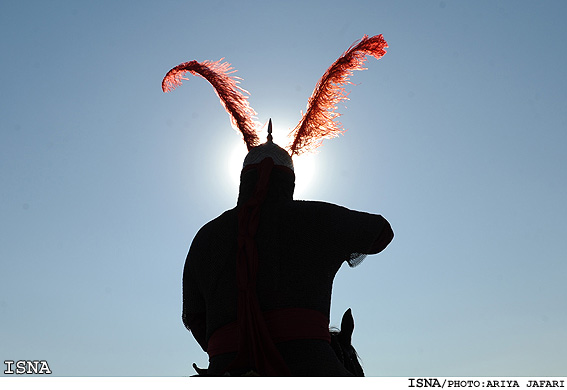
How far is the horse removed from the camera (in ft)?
16.5

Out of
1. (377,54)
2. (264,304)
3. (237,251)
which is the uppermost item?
(377,54)

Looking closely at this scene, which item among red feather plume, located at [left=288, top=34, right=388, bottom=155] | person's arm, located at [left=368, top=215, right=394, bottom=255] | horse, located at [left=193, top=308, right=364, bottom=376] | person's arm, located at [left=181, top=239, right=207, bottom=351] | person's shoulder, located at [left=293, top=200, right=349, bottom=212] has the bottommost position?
horse, located at [left=193, top=308, right=364, bottom=376]

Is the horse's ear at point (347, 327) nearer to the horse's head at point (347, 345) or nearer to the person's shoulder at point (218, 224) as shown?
the horse's head at point (347, 345)

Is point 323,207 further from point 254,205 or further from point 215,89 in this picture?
Result: point 215,89

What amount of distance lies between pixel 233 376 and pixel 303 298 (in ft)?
2.33

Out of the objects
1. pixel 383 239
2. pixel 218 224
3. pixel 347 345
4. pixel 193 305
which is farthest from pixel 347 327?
pixel 218 224

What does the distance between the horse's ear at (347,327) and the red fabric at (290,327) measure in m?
0.91

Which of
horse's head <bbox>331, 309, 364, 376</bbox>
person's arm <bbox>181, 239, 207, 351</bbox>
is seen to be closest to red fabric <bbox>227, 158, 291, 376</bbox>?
person's arm <bbox>181, 239, 207, 351</bbox>

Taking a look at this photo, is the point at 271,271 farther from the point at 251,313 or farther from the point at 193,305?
the point at 193,305

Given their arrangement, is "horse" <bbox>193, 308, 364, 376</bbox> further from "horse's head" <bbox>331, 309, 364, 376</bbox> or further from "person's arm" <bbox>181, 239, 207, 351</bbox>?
"person's arm" <bbox>181, 239, 207, 351</bbox>

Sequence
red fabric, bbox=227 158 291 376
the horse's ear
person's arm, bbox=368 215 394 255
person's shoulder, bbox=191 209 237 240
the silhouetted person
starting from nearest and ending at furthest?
red fabric, bbox=227 158 291 376, the silhouetted person, person's arm, bbox=368 215 394 255, person's shoulder, bbox=191 209 237 240, the horse's ear

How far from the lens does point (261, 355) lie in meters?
4.10
